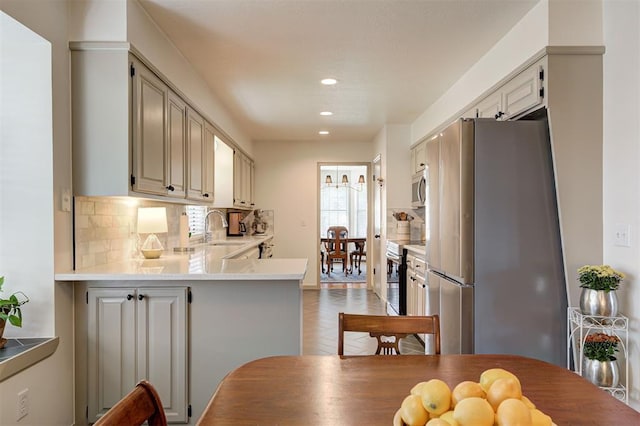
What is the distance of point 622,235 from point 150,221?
2982 mm

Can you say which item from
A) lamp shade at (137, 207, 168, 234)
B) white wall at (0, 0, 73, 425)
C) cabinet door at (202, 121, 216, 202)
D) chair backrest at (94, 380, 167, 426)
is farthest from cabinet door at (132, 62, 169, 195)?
chair backrest at (94, 380, 167, 426)

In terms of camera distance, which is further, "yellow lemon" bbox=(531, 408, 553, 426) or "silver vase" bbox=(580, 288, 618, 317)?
"silver vase" bbox=(580, 288, 618, 317)

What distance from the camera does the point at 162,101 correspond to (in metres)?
2.79

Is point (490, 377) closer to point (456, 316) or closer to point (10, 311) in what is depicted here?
point (456, 316)

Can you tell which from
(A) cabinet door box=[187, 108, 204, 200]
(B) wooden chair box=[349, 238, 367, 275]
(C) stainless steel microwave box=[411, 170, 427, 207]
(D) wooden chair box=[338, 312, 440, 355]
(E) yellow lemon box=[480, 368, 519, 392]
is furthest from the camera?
(B) wooden chair box=[349, 238, 367, 275]

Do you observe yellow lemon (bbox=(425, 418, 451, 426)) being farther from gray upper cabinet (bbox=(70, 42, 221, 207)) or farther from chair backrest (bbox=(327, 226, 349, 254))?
chair backrest (bbox=(327, 226, 349, 254))

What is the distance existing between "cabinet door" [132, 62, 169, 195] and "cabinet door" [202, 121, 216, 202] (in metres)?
1.02

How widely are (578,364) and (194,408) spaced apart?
2150 mm

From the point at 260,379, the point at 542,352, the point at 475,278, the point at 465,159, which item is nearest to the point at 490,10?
the point at 465,159

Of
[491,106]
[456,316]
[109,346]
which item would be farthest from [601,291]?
[109,346]

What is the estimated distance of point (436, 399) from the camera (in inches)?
26.8

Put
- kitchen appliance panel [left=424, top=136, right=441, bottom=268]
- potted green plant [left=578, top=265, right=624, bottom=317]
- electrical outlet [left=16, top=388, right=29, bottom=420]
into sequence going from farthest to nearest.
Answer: kitchen appliance panel [left=424, top=136, right=441, bottom=268], potted green plant [left=578, top=265, right=624, bottom=317], electrical outlet [left=16, top=388, right=29, bottom=420]

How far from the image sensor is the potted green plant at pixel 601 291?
6.81 feet

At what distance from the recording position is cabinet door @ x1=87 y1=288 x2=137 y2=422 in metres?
2.26
